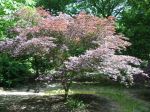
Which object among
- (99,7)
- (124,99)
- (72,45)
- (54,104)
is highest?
(99,7)

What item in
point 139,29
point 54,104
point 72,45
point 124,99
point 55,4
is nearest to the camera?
point 54,104

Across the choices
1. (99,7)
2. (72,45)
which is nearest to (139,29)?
(72,45)

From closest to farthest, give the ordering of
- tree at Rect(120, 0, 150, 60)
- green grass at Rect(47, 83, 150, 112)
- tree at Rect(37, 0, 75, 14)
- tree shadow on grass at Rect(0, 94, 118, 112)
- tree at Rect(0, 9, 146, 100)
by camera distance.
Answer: tree at Rect(0, 9, 146, 100) → tree shadow on grass at Rect(0, 94, 118, 112) → green grass at Rect(47, 83, 150, 112) → tree at Rect(120, 0, 150, 60) → tree at Rect(37, 0, 75, 14)

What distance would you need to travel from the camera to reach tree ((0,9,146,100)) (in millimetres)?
11297

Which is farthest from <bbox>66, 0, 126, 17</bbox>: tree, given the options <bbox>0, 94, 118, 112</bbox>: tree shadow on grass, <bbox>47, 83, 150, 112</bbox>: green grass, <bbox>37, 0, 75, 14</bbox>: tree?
<bbox>0, 94, 118, 112</bbox>: tree shadow on grass

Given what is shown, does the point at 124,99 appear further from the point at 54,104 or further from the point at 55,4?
the point at 55,4

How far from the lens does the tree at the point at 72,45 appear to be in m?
11.3

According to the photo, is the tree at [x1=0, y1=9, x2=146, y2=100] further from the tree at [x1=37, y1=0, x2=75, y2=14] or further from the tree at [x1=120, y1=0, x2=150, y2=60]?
the tree at [x1=37, y1=0, x2=75, y2=14]

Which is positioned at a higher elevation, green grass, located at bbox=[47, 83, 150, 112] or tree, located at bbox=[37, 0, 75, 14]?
tree, located at bbox=[37, 0, 75, 14]

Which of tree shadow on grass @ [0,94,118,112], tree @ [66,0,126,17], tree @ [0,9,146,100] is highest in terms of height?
tree @ [66,0,126,17]

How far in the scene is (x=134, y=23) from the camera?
21391 millimetres

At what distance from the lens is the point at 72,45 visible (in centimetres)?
1248

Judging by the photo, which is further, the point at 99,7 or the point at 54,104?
the point at 99,7

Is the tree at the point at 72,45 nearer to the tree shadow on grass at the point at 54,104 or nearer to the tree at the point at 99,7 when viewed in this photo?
the tree shadow on grass at the point at 54,104
